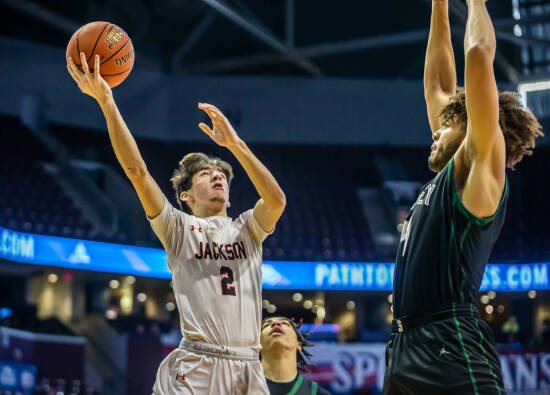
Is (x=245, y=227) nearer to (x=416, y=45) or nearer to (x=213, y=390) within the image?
(x=213, y=390)

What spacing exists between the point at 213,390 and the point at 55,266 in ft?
31.9

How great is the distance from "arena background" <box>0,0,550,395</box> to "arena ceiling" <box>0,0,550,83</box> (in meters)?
0.05

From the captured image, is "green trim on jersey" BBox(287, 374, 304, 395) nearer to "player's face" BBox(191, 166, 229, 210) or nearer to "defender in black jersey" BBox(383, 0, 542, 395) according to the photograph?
"player's face" BBox(191, 166, 229, 210)

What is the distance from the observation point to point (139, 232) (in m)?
15.4

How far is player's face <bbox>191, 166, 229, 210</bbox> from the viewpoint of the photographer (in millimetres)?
3752

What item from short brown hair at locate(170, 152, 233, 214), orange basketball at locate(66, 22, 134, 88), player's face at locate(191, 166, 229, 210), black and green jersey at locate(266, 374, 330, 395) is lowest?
black and green jersey at locate(266, 374, 330, 395)

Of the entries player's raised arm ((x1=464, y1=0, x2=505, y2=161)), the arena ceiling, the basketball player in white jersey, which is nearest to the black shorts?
player's raised arm ((x1=464, y1=0, x2=505, y2=161))

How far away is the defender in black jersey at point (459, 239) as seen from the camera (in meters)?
2.37

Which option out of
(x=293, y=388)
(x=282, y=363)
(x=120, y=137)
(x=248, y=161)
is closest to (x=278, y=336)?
(x=282, y=363)

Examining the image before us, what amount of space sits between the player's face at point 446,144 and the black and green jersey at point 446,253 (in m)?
A: 0.13

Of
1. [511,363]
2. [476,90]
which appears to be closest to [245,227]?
[476,90]

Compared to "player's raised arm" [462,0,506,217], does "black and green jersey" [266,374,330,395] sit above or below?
below

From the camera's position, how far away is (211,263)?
3.56 metres

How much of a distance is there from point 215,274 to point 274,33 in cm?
1586
